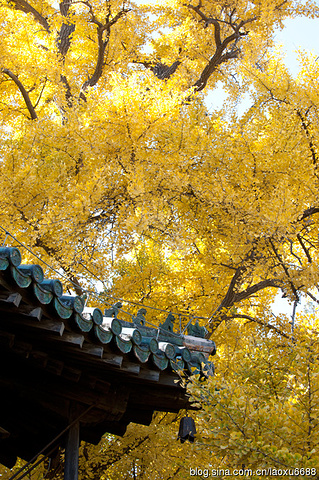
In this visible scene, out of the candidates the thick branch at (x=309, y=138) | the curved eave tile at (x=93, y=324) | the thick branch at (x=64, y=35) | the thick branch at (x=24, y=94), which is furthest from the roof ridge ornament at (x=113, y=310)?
the thick branch at (x=64, y=35)

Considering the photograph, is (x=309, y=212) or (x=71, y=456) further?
(x=309, y=212)

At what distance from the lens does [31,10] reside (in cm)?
1123

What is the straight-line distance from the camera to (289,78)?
28.5 feet

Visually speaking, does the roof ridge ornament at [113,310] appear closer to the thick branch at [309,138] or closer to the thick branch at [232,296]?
the thick branch at [232,296]

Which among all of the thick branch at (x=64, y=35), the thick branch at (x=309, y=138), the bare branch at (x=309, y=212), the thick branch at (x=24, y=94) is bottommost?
the bare branch at (x=309, y=212)

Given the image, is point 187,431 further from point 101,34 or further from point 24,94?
point 101,34

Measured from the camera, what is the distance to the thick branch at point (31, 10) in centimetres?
1106

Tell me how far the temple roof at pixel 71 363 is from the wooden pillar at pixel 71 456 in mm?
165

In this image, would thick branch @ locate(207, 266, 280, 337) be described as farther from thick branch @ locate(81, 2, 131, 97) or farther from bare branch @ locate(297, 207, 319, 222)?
thick branch @ locate(81, 2, 131, 97)

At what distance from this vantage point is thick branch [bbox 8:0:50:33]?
11062 millimetres

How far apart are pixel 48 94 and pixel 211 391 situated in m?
9.68

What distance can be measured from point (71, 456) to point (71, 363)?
810 millimetres

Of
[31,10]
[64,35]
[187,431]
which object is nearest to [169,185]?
[187,431]

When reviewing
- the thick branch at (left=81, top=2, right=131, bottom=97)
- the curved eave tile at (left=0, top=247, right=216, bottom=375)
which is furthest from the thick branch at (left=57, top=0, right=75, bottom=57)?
the curved eave tile at (left=0, top=247, right=216, bottom=375)
